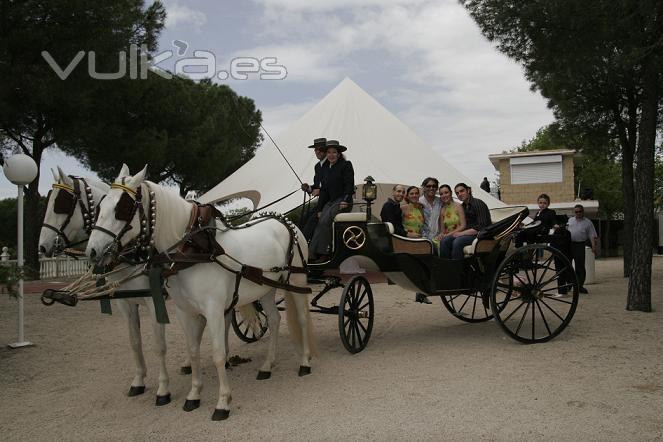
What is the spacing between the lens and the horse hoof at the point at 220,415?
160 inches

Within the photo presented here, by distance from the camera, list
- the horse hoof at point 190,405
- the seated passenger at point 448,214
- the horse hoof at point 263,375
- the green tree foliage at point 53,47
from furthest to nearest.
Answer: the green tree foliage at point 53,47, the seated passenger at point 448,214, the horse hoof at point 263,375, the horse hoof at point 190,405

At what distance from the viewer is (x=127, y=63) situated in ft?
44.5

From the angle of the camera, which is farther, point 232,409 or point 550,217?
point 550,217

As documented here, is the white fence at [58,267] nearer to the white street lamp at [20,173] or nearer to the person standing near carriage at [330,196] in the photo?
the white street lamp at [20,173]

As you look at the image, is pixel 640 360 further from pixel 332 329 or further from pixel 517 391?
pixel 332 329

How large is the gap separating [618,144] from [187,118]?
11973 mm

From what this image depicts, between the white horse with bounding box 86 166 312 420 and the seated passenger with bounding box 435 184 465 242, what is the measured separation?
2.33 m

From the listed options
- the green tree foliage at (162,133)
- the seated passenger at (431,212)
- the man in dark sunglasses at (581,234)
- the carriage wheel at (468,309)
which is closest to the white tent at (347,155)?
the green tree foliage at (162,133)

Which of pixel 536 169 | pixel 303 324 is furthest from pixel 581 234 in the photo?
pixel 536 169

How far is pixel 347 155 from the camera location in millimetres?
14133

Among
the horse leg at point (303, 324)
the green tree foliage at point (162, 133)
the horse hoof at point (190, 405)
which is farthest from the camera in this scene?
the green tree foliage at point (162, 133)

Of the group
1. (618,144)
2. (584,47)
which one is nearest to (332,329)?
(584,47)

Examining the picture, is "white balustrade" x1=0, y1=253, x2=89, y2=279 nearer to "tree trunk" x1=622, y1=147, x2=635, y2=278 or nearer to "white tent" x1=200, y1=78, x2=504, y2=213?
"white tent" x1=200, y1=78, x2=504, y2=213

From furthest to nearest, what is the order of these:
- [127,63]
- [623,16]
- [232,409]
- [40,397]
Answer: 1. [127,63]
2. [623,16]
3. [40,397]
4. [232,409]
